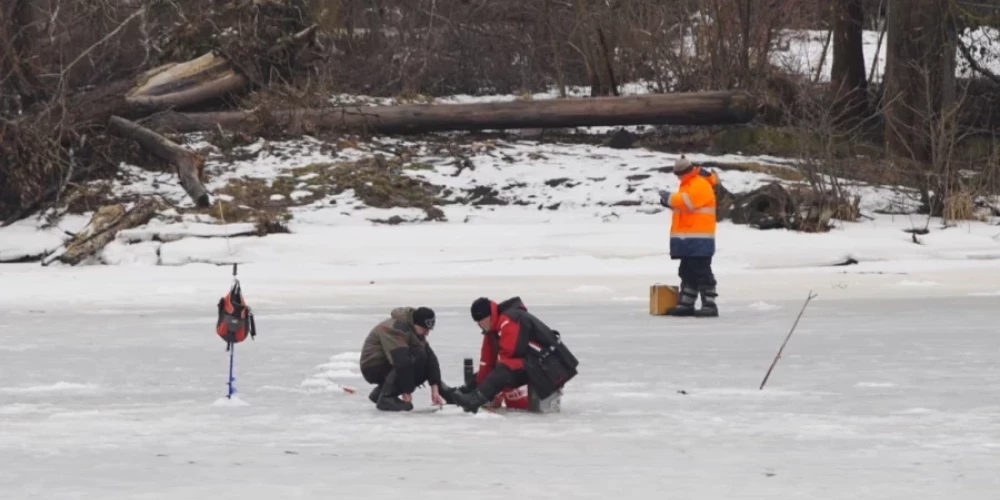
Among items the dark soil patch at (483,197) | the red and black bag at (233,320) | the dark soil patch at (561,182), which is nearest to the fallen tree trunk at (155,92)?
the dark soil patch at (483,197)

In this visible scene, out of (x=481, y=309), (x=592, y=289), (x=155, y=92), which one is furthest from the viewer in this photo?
(x=155, y=92)

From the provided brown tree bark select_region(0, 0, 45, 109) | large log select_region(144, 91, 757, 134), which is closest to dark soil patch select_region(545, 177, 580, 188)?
large log select_region(144, 91, 757, 134)

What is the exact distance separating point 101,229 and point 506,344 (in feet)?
41.2

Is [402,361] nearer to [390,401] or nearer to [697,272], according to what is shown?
[390,401]

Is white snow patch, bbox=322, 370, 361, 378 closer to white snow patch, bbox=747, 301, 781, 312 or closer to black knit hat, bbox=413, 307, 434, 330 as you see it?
black knit hat, bbox=413, 307, 434, 330

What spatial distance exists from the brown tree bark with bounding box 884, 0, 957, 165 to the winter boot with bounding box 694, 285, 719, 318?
32.6 feet

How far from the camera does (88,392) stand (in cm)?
988

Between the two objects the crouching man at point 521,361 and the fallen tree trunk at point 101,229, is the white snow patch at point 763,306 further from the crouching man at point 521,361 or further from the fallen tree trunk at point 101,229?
the fallen tree trunk at point 101,229

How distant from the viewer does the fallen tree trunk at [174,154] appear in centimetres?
2239

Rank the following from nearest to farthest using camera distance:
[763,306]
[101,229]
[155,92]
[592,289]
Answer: [763,306] < [592,289] < [101,229] < [155,92]

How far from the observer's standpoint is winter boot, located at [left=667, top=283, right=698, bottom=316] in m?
15.1

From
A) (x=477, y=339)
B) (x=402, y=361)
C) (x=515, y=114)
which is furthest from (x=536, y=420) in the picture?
(x=515, y=114)

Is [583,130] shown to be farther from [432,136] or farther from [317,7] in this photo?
[317,7]

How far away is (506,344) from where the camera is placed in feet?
29.4
